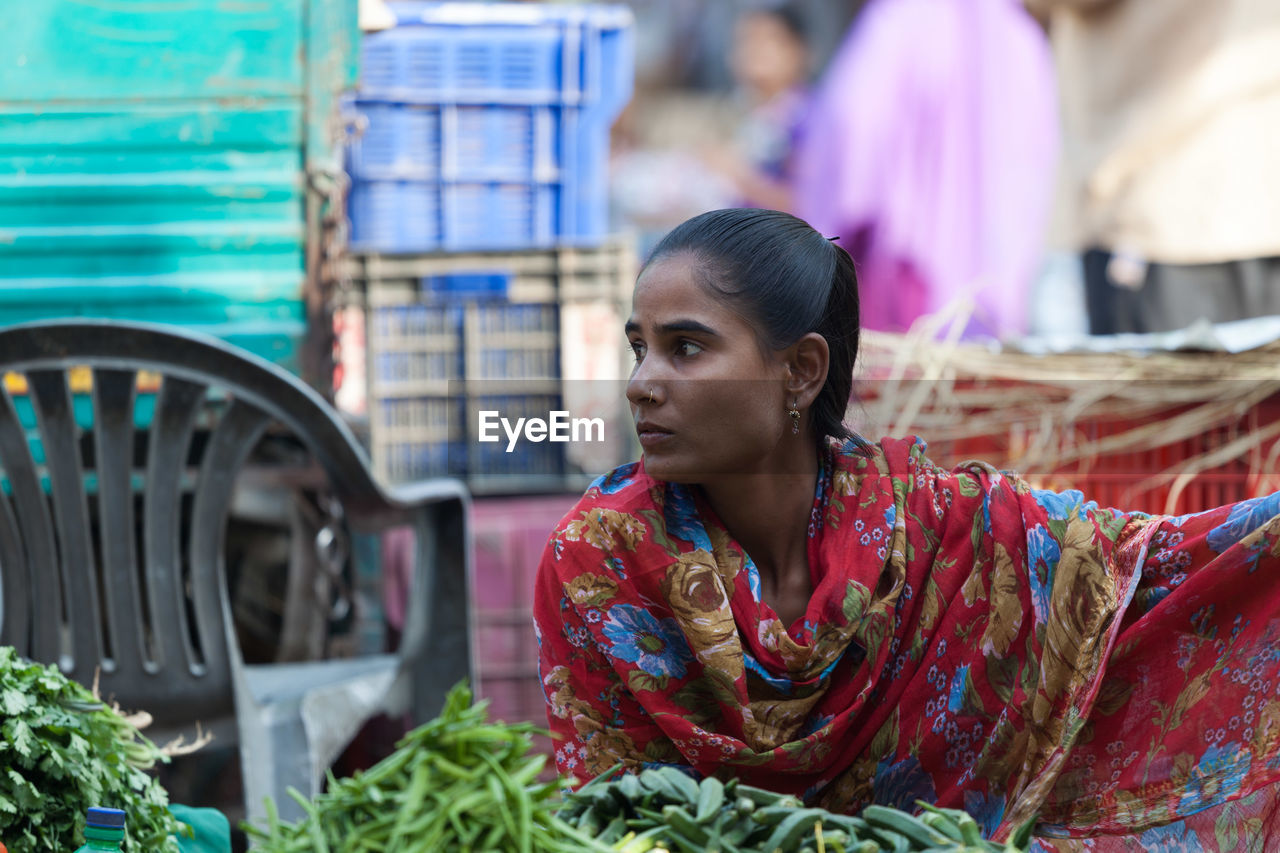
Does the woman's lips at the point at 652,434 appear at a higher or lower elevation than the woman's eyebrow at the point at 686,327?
lower

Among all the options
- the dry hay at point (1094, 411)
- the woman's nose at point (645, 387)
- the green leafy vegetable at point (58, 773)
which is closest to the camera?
the green leafy vegetable at point (58, 773)

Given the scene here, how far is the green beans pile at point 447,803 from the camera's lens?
1.19 metres

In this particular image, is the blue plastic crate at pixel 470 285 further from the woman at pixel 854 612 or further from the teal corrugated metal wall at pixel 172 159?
the woman at pixel 854 612

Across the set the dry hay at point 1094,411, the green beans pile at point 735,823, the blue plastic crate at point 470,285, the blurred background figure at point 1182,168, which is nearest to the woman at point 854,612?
the green beans pile at point 735,823

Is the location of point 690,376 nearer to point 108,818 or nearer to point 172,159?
point 108,818

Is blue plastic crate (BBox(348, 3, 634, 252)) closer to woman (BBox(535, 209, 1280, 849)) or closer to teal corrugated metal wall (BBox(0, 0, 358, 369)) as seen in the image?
teal corrugated metal wall (BBox(0, 0, 358, 369))

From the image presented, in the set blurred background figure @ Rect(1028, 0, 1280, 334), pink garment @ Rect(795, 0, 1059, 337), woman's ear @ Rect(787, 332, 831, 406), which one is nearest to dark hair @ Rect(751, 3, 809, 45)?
pink garment @ Rect(795, 0, 1059, 337)

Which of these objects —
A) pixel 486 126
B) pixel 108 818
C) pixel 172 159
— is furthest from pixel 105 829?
pixel 486 126

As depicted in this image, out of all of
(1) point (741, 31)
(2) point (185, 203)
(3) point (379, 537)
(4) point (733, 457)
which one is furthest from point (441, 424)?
(1) point (741, 31)

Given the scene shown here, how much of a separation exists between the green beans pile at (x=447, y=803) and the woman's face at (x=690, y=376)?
0.60m

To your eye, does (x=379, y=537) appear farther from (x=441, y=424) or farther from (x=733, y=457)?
(x=733, y=457)

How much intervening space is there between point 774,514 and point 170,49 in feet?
7.65

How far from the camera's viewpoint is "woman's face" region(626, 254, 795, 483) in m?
1.78

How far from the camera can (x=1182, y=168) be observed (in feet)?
14.5
